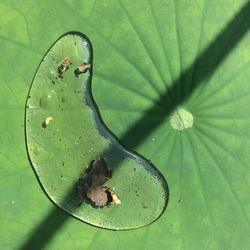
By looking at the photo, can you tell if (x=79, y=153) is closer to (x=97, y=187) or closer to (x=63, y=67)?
(x=97, y=187)

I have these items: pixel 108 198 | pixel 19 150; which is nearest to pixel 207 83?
pixel 108 198

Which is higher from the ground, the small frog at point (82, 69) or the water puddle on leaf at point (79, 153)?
the small frog at point (82, 69)

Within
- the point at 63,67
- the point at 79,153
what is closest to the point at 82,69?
the point at 63,67

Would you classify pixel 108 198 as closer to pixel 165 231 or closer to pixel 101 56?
pixel 165 231

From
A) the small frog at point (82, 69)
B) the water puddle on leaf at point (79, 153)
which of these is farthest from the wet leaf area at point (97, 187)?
the small frog at point (82, 69)

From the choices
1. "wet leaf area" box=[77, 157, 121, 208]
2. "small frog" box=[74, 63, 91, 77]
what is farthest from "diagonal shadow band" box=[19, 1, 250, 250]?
"small frog" box=[74, 63, 91, 77]

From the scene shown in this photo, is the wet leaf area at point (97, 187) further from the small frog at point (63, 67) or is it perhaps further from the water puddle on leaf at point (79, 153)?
the small frog at point (63, 67)

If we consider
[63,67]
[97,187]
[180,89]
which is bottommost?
[97,187]

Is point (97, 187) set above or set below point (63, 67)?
below
